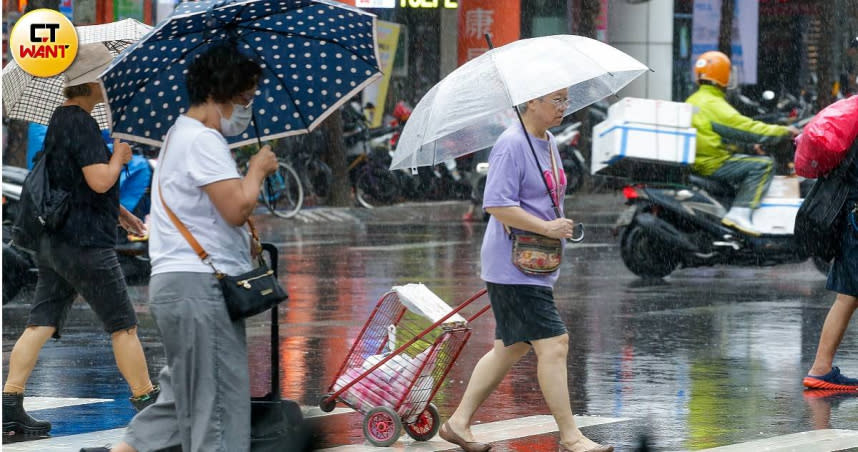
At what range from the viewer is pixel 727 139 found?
48.7ft

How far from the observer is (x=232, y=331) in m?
5.79

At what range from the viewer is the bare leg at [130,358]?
7750 mm

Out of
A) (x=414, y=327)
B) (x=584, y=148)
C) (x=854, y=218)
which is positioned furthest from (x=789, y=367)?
(x=584, y=148)

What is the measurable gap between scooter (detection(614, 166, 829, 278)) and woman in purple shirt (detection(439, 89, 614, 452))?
7711 millimetres

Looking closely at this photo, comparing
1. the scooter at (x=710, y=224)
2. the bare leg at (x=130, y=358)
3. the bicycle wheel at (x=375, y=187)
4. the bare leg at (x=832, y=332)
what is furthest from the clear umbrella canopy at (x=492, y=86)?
the bicycle wheel at (x=375, y=187)

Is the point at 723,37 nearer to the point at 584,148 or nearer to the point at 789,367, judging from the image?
the point at 584,148

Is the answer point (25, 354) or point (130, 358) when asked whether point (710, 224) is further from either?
point (25, 354)

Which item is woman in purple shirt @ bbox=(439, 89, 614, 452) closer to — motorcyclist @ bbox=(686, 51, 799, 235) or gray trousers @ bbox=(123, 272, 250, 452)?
gray trousers @ bbox=(123, 272, 250, 452)

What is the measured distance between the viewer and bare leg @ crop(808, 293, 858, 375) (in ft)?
29.7

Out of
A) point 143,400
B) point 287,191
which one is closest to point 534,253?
point 143,400

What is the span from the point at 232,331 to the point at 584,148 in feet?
78.6

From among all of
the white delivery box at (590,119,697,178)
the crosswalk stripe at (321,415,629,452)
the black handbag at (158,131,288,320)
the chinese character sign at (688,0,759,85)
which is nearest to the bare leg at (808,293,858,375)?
the crosswalk stripe at (321,415,629,452)

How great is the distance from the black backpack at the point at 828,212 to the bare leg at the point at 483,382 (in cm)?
245

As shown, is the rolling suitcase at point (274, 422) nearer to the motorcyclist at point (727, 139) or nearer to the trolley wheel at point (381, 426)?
the trolley wheel at point (381, 426)
